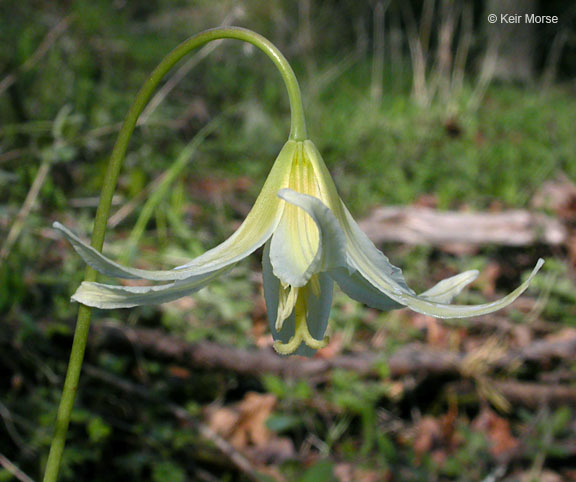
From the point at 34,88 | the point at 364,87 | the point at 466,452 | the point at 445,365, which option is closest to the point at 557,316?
the point at 445,365

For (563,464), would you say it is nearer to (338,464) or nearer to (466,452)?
(466,452)

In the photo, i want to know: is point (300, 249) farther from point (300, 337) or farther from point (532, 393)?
point (532, 393)

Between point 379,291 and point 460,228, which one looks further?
point 460,228

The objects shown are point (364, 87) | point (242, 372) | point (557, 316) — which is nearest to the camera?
point (242, 372)

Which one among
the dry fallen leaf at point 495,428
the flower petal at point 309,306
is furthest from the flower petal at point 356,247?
the dry fallen leaf at point 495,428

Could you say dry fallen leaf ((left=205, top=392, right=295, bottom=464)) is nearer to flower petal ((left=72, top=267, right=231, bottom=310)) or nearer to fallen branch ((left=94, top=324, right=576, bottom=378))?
fallen branch ((left=94, top=324, right=576, bottom=378))

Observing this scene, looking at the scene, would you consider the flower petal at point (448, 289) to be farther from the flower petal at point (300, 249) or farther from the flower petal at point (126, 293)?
the flower petal at point (126, 293)

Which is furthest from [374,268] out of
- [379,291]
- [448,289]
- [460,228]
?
[460,228]
